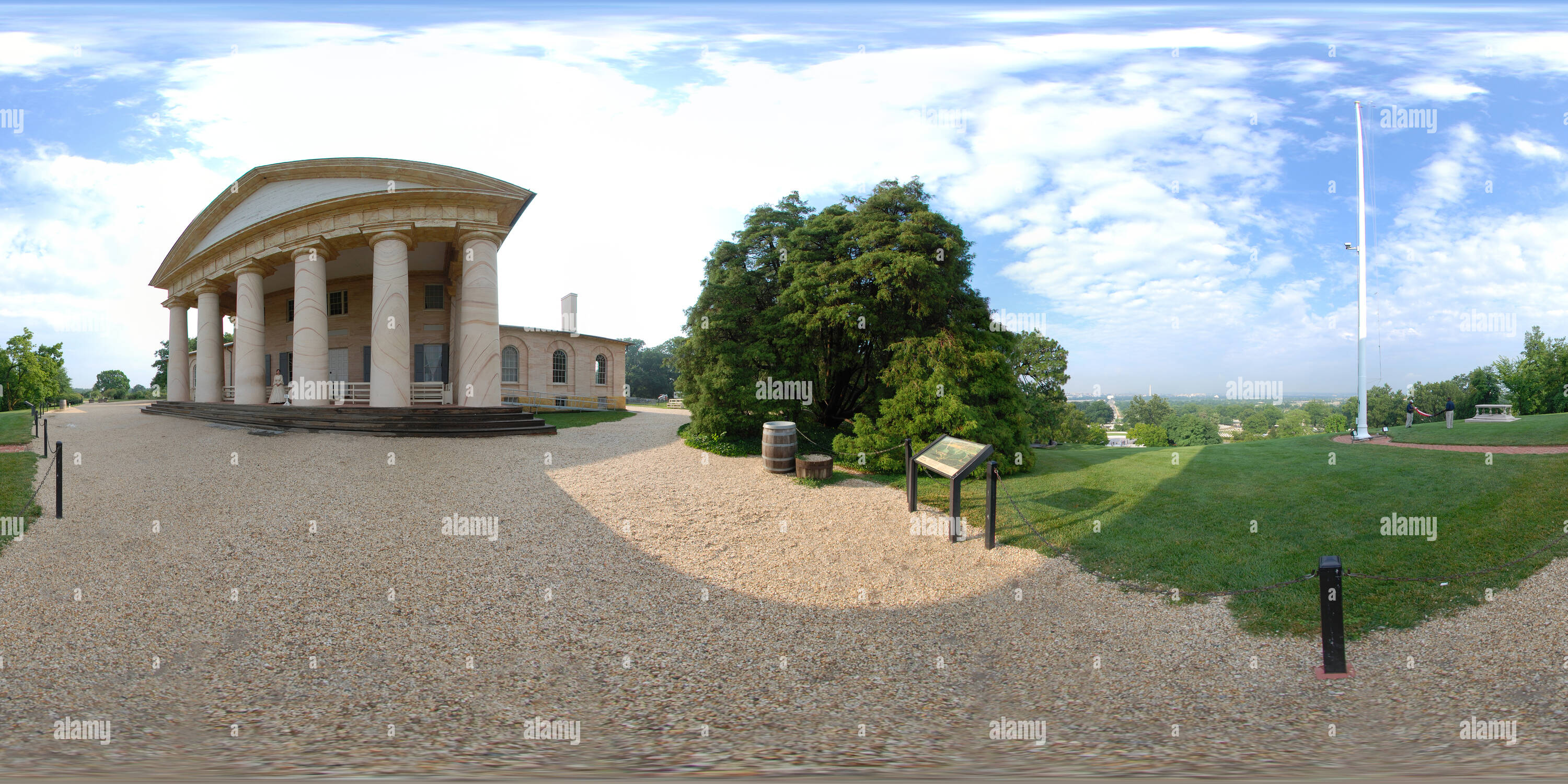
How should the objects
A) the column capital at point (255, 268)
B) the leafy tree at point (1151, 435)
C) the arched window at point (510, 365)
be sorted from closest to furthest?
1. the column capital at point (255, 268)
2. the arched window at point (510, 365)
3. the leafy tree at point (1151, 435)

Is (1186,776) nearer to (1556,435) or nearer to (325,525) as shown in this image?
(325,525)

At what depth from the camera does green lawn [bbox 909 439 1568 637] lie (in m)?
6.48

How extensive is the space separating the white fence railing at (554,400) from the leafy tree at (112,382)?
78667 millimetres

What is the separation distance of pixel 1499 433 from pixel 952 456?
17778 mm

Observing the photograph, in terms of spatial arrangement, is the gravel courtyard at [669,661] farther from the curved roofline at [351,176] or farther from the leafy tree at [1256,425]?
the leafy tree at [1256,425]

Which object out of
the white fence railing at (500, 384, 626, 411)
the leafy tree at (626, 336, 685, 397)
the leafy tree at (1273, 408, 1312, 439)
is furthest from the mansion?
the leafy tree at (1273, 408, 1312, 439)

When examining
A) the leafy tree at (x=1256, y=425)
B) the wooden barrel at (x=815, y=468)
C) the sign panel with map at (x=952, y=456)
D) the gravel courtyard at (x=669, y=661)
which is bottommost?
the leafy tree at (x=1256, y=425)

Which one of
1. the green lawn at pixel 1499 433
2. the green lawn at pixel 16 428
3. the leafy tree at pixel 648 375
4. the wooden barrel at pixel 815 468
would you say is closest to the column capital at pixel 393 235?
the green lawn at pixel 16 428

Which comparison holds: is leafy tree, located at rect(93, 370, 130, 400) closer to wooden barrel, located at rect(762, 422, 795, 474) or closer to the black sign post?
wooden barrel, located at rect(762, 422, 795, 474)

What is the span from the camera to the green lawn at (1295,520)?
21.3 feet

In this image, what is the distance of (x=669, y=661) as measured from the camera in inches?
210

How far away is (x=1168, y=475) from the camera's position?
12406 millimetres

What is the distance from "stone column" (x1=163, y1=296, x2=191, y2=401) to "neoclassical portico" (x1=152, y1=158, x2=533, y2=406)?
0.06 m

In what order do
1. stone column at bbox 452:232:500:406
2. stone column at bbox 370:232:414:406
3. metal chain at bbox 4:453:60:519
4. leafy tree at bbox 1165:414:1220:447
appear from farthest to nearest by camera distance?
leafy tree at bbox 1165:414:1220:447 < stone column at bbox 452:232:500:406 < stone column at bbox 370:232:414:406 < metal chain at bbox 4:453:60:519
